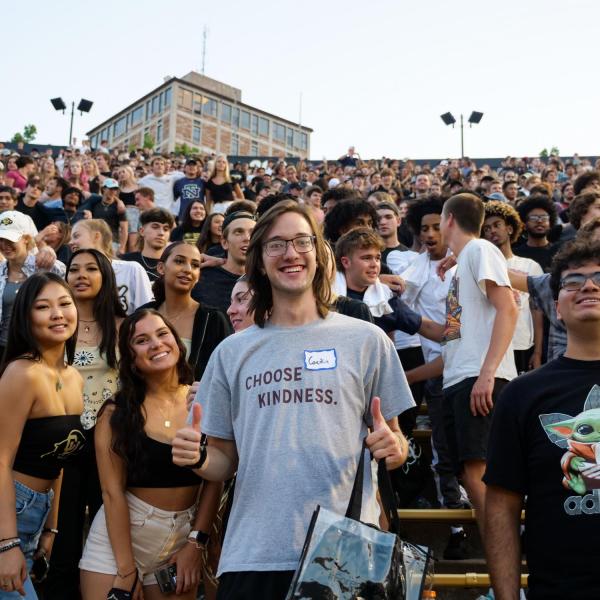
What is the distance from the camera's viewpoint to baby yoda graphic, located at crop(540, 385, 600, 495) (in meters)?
2.41

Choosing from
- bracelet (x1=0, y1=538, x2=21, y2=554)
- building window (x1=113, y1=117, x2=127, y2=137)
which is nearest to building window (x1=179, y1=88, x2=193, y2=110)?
building window (x1=113, y1=117, x2=127, y2=137)

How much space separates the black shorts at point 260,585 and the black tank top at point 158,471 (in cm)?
115

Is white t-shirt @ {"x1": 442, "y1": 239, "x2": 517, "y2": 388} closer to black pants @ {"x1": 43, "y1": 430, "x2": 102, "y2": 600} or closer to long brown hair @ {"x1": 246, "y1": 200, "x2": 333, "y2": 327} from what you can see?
long brown hair @ {"x1": 246, "y1": 200, "x2": 333, "y2": 327}

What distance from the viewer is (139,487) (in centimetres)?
342

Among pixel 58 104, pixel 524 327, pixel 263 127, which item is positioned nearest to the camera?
pixel 524 327

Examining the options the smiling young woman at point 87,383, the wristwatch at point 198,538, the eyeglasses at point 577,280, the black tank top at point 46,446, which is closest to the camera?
the eyeglasses at point 577,280

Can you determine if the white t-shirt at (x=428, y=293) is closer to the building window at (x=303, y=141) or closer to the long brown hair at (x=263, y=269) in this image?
the long brown hair at (x=263, y=269)

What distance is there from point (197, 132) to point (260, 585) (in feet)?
286

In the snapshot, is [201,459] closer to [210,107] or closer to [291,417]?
[291,417]

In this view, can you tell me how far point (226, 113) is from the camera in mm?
90500

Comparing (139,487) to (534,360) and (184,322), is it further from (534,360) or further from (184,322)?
(534,360)

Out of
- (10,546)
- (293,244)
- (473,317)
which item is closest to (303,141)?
(473,317)

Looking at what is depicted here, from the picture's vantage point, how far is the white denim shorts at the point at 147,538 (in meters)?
3.34

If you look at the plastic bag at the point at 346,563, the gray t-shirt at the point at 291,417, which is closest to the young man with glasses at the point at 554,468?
the gray t-shirt at the point at 291,417
